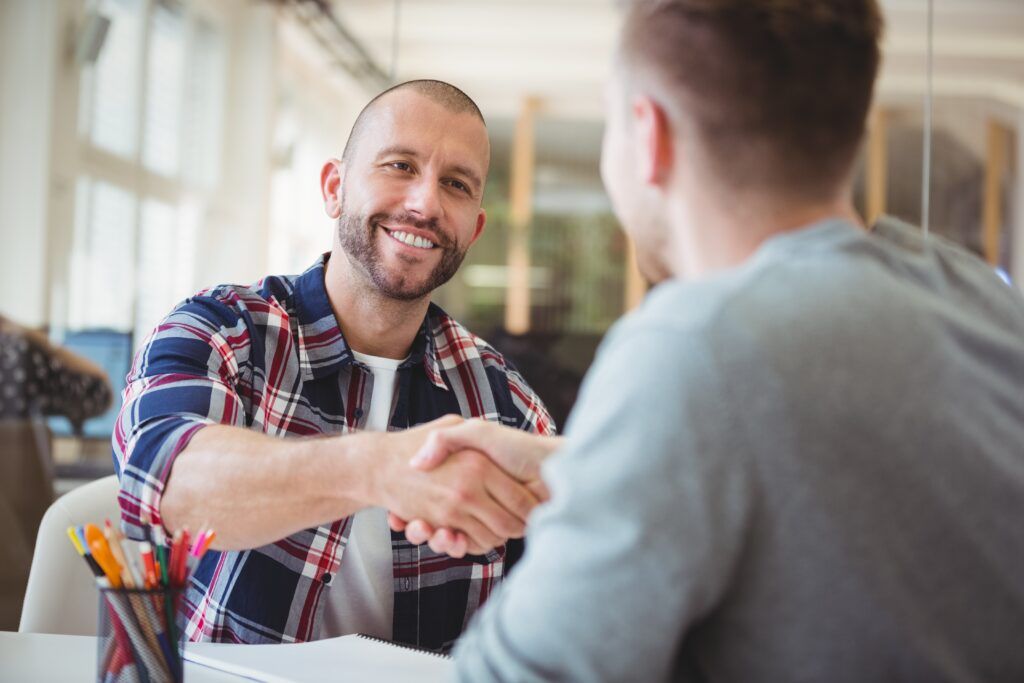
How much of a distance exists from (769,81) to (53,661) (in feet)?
3.18

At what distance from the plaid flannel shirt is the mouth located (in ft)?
0.47

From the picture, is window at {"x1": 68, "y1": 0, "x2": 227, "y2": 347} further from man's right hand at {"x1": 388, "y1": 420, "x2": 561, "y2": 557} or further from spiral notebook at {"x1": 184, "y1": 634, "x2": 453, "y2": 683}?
man's right hand at {"x1": 388, "y1": 420, "x2": 561, "y2": 557}

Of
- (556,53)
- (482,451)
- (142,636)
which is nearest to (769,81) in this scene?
(482,451)

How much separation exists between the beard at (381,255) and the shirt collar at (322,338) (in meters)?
0.07

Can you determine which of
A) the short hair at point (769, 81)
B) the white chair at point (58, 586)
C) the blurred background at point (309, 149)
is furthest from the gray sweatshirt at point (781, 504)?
the blurred background at point (309, 149)

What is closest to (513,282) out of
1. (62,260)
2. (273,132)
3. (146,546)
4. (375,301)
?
(62,260)

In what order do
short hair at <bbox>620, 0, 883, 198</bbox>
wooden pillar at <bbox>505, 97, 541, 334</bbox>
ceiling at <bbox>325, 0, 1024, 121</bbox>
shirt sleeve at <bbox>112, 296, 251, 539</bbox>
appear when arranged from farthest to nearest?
wooden pillar at <bbox>505, 97, 541, 334</bbox>, ceiling at <bbox>325, 0, 1024, 121</bbox>, shirt sleeve at <bbox>112, 296, 251, 539</bbox>, short hair at <bbox>620, 0, 883, 198</bbox>

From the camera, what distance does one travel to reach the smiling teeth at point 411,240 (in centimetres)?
176

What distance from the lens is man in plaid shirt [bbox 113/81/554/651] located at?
3.79 ft

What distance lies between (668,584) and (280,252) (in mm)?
5736

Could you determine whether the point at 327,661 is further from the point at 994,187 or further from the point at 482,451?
the point at 994,187

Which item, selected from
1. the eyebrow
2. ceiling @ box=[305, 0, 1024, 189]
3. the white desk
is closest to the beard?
the eyebrow

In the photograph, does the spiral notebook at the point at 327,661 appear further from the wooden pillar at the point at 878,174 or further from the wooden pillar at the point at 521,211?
the wooden pillar at the point at 521,211

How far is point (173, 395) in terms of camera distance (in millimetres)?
1324
